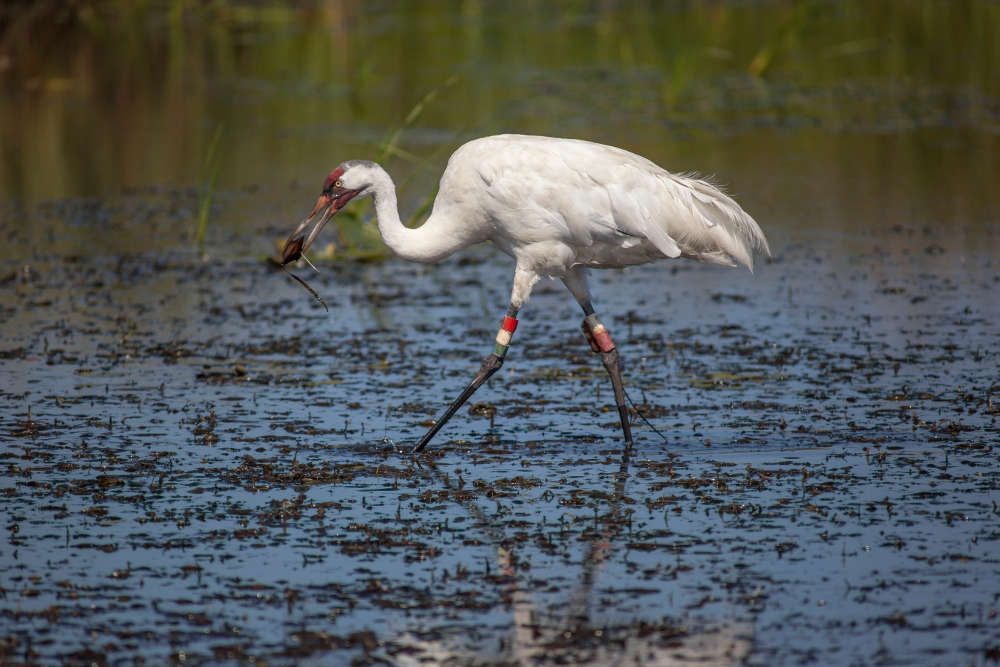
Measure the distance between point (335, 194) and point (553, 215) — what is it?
1.16m

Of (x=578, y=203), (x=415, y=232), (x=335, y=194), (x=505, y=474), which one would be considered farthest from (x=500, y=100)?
(x=505, y=474)

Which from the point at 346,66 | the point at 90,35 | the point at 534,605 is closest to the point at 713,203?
the point at 534,605

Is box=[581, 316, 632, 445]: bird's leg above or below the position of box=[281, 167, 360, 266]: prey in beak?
below

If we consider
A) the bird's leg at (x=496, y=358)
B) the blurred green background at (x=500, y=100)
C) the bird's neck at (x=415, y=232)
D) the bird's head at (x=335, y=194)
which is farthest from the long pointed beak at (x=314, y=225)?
the blurred green background at (x=500, y=100)

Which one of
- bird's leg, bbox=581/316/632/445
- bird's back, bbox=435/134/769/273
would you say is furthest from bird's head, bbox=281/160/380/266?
bird's leg, bbox=581/316/632/445

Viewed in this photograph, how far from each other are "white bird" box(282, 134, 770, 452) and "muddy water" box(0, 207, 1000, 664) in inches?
31.0

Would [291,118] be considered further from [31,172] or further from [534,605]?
[534,605]

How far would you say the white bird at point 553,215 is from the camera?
8.17 meters

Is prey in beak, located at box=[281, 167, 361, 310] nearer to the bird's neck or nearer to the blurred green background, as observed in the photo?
the bird's neck

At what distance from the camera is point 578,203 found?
8180mm

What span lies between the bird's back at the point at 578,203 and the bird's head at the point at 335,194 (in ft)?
1.35

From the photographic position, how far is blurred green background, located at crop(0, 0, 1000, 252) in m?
15.7

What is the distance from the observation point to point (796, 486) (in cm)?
711

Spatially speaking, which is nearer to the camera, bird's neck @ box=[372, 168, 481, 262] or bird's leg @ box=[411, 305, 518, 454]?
bird's leg @ box=[411, 305, 518, 454]
